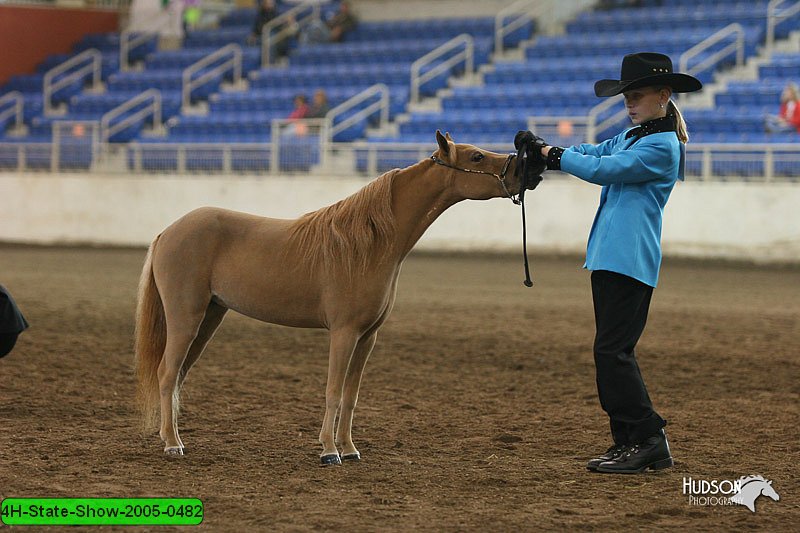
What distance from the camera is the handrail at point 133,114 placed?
2232 cm

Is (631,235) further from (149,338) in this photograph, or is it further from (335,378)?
(149,338)

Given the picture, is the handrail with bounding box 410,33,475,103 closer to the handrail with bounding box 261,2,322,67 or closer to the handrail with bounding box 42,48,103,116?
the handrail with bounding box 261,2,322,67

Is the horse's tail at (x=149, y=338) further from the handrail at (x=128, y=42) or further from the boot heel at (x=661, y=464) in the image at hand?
the handrail at (x=128, y=42)

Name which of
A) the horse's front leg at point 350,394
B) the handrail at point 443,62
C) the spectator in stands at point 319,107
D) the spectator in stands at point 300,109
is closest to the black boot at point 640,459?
the horse's front leg at point 350,394

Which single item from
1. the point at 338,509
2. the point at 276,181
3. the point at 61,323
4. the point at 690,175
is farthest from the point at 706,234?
the point at 338,509

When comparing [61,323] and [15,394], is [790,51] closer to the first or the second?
[61,323]

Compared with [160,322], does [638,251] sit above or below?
above

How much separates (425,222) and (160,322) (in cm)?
A: 148

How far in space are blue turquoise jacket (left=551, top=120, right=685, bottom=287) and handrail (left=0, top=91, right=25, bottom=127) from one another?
851 inches

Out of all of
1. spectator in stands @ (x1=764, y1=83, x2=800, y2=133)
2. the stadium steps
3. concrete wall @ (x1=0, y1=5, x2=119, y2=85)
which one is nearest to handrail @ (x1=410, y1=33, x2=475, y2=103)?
the stadium steps

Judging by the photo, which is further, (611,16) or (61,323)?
(611,16)

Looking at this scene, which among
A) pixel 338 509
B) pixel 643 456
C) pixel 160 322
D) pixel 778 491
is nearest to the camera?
pixel 338 509

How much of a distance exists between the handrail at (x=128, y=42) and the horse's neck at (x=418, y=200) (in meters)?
22.2

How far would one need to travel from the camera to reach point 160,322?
564cm
